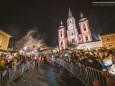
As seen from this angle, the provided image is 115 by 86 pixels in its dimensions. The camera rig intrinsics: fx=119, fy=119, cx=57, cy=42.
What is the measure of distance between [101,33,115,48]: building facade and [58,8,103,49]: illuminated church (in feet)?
7.68

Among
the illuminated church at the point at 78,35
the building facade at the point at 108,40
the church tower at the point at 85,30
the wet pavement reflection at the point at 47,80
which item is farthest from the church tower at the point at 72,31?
the wet pavement reflection at the point at 47,80

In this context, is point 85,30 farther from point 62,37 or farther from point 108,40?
point 108,40

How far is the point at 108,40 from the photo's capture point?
41000 mm

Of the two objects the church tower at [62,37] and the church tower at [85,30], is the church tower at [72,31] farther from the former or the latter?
the church tower at [85,30]

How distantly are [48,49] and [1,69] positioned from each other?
197 feet

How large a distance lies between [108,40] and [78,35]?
59.9 ft

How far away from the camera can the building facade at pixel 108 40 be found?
4027cm

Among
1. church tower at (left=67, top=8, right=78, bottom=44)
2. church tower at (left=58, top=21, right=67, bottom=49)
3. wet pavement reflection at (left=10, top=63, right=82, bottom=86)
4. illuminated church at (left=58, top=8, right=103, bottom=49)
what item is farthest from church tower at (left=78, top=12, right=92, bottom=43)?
wet pavement reflection at (left=10, top=63, right=82, bottom=86)

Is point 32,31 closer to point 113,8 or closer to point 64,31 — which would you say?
point 64,31

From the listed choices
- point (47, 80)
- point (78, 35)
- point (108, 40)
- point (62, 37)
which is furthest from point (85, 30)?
point (47, 80)

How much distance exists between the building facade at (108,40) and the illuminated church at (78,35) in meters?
2.34

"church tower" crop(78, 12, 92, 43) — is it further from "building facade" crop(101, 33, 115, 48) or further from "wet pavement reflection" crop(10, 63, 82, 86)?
"wet pavement reflection" crop(10, 63, 82, 86)

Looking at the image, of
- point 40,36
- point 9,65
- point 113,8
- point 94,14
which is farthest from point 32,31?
point 9,65

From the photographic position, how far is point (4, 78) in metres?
7.35
